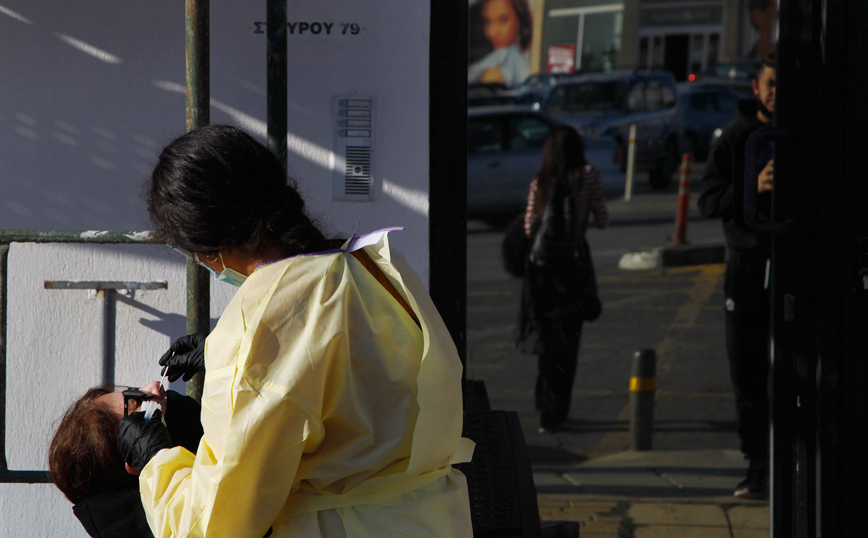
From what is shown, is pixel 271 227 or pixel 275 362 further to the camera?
pixel 271 227

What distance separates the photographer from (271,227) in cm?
153

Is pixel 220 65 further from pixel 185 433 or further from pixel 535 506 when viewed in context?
pixel 535 506

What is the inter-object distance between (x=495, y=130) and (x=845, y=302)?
→ 22.1 ft

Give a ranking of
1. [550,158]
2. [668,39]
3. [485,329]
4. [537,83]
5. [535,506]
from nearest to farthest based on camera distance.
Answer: [535,506] < [550,158] < [485,329] < [537,83] < [668,39]

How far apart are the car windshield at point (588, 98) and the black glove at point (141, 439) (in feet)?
37.8

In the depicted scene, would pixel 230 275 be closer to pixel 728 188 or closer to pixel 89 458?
pixel 89 458

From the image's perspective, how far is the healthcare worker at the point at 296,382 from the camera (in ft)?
4.55

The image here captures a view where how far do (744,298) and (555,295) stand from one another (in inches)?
51.4

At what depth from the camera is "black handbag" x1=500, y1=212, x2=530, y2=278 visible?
534 cm

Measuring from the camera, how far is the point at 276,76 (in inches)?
84.1

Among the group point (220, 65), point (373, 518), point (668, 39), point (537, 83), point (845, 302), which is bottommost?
point (373, 518)

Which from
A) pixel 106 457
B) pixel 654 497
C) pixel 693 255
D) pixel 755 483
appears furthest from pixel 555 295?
pixel 693 255

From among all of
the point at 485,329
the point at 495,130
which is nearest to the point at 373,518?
the point at 485,329

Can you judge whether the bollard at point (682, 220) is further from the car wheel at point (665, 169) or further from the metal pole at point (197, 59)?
the metal pole at point (197, 59)
